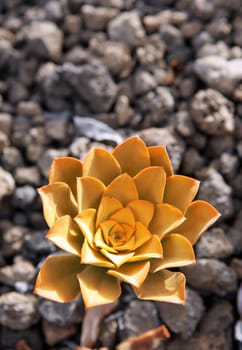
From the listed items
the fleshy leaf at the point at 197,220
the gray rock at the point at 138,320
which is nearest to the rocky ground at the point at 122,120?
the gray rock at the point at 138,320

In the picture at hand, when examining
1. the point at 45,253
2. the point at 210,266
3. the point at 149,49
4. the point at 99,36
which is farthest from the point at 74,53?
the point at 210,266

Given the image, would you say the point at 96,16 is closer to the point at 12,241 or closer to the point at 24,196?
the point at 24,196

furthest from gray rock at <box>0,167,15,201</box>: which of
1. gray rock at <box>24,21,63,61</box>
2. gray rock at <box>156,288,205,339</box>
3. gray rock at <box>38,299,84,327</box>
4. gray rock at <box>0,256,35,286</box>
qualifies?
gray rock at <box>156,288,205,339</box>

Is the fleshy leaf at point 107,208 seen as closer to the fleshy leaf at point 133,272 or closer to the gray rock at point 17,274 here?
the fleshy leaf at point 133,272

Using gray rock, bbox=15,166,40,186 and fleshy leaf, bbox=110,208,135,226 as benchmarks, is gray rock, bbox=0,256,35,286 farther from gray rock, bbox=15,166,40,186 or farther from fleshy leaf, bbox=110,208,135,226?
fleshy leaf, bbox=110,208,135,226

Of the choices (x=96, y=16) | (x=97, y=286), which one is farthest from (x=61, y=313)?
(x=96, y=16)
